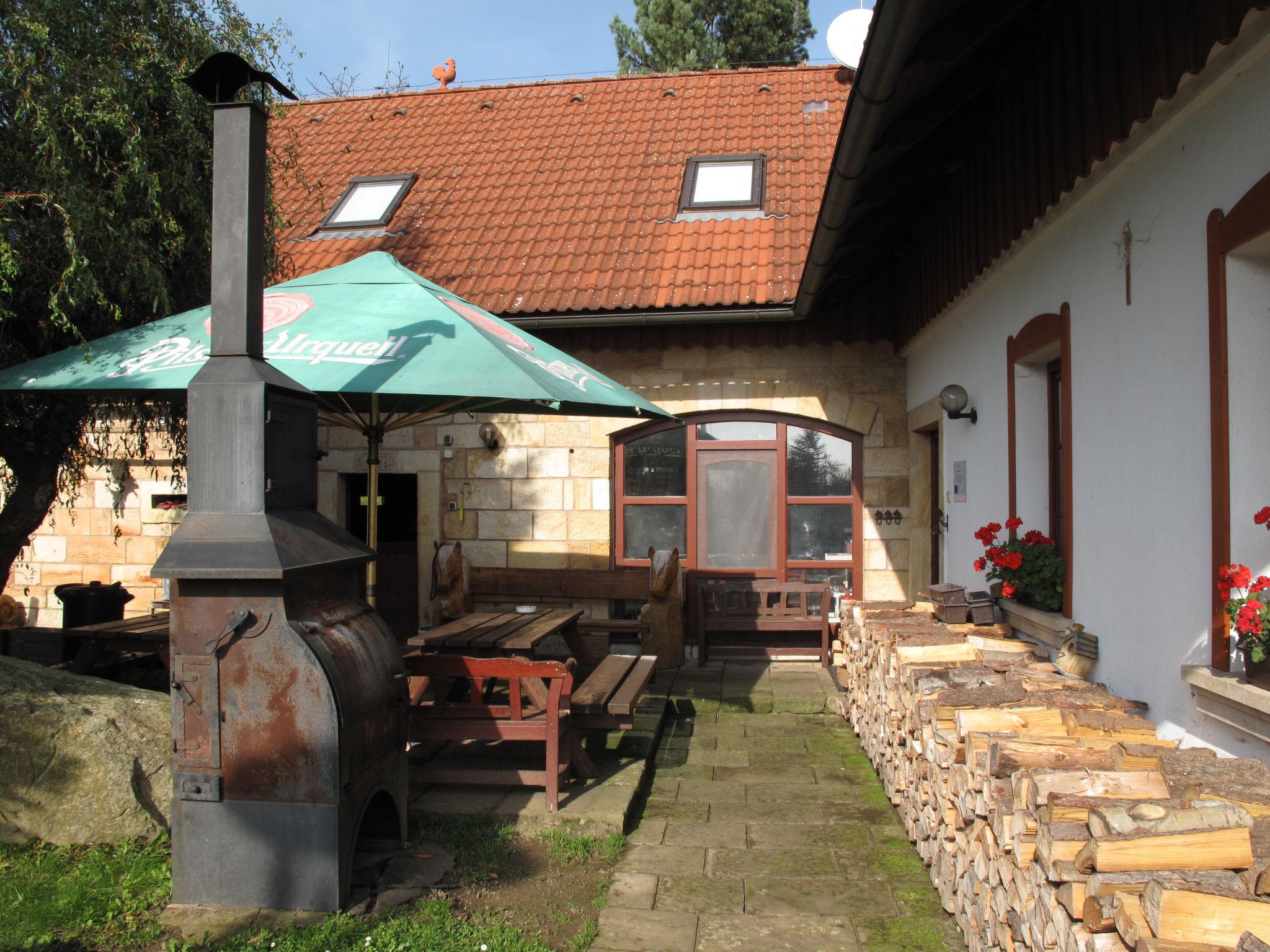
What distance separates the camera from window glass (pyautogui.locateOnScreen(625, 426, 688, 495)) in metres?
9.34

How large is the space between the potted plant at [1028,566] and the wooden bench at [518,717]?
212cm

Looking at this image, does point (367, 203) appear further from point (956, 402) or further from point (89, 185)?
point (956, 402)

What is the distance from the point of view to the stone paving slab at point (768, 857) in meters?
3.63

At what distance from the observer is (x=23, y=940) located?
3.30m

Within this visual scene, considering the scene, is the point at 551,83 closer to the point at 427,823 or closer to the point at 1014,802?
the point at 427,823

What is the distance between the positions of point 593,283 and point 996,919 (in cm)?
681

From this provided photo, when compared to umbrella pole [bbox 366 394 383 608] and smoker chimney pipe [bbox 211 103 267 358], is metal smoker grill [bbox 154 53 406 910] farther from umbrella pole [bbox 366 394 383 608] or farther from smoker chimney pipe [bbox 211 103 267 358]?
umbrella pole [bbox 366 394 383 608]

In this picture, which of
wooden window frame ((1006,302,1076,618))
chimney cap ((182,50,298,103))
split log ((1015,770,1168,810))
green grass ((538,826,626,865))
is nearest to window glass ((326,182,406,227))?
chimney cap ((182,50,298,103))

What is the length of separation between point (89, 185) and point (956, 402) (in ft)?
17.2

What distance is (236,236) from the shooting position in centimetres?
359

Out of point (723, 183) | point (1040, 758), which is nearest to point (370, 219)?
point (723, 183)

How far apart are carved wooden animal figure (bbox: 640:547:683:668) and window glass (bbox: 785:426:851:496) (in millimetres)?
1461

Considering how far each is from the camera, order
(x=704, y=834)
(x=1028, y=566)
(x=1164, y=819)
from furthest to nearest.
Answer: (x=1028, y=566) < (x=704, y=834) < (x=1164, y=819)

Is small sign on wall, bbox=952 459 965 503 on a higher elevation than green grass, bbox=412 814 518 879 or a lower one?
higher
